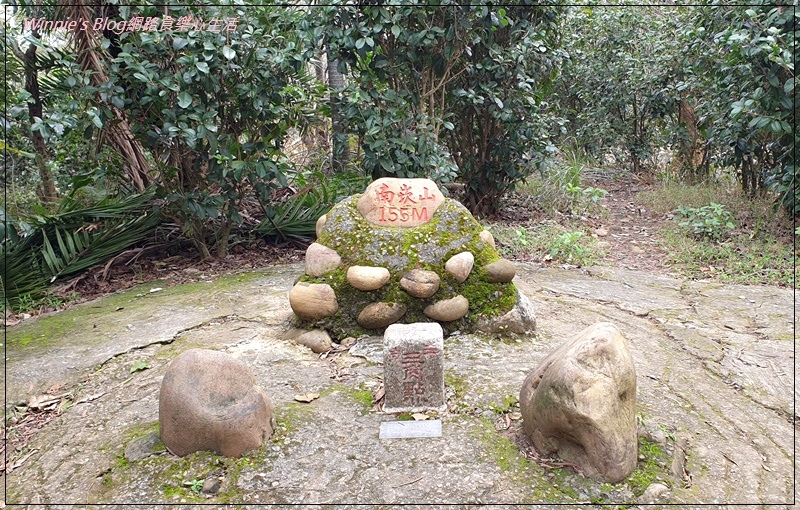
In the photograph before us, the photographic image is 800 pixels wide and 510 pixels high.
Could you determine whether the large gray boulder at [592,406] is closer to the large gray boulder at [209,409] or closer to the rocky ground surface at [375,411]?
the rocky ground surface at [375,411]

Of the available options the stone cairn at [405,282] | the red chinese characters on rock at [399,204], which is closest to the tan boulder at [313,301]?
the stone cairn at [405,282]

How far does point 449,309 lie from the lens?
3.66 m

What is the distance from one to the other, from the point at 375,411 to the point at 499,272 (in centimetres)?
127

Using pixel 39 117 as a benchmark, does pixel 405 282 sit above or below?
below

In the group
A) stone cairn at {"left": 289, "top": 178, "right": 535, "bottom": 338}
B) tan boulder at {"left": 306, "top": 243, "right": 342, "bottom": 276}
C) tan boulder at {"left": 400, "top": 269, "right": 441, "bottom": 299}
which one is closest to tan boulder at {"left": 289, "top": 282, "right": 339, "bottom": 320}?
stone cairn at {"left": 289, "top": 178, "right": 535, "bottom": 338}

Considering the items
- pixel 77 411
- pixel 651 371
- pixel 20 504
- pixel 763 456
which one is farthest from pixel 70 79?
pixel 763 456

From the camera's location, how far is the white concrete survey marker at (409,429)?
2.66m

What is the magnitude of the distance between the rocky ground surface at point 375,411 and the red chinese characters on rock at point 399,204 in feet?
2.60

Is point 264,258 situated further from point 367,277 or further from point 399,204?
point 367,277

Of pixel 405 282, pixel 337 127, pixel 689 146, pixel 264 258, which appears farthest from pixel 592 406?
pixel 689 146

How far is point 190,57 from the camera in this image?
4707mm

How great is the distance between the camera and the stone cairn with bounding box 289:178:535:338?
3650 mm

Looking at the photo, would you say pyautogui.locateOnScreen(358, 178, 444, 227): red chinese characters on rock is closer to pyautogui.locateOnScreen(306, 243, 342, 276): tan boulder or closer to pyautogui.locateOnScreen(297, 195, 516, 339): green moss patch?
pyautogui.locateOnScreen(297, 195, 516, 339): green moss patch

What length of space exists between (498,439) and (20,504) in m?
1.93
